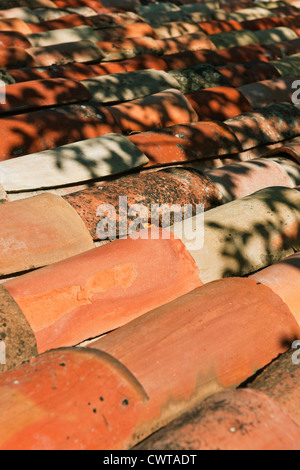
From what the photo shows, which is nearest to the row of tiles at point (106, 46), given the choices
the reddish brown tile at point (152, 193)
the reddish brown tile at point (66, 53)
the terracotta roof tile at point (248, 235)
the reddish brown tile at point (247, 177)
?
the reddish brown tile at point (66, 53)

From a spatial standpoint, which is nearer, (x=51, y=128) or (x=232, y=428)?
(x=232, y=428)

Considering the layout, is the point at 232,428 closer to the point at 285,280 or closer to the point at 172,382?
the point at 172,382

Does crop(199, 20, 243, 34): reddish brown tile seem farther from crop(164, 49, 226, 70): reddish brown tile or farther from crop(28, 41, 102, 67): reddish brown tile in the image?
crop(28, 41, 102, 67): reddish brown tile

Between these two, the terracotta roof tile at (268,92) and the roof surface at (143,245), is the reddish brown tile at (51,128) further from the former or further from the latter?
the terracotta roof tile at (268,92)

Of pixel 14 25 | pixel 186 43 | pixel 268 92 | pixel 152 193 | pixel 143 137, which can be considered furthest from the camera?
pixel 186 43

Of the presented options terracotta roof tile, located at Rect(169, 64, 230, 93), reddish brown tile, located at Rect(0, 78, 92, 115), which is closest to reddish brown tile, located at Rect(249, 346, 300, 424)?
reddish brown tile, located at Rect(0, 78, 92, 115)

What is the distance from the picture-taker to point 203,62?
500 cm

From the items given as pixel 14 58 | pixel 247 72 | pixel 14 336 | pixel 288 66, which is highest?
pixel 288 66

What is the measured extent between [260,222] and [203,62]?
2.62m

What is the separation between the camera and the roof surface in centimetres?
166

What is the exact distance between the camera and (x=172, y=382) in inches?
71.4

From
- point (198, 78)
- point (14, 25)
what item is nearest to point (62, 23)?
point (14, 25)

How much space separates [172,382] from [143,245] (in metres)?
0.75

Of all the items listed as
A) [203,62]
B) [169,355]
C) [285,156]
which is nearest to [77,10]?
[203,62]
